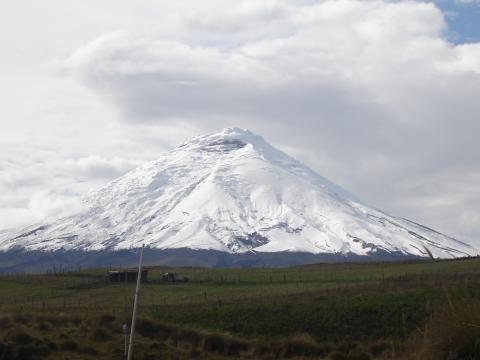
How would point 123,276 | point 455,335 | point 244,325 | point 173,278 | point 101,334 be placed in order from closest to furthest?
1. point 455,335
2. point 101,334
3. point 244,325
4. point 123,276
5. point 173,278

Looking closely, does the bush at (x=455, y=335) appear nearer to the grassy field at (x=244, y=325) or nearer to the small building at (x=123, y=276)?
the grassy field at (x=244, y=325)

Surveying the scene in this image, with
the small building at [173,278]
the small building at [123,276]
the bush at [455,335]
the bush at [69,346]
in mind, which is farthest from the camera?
the small building at [173,278]

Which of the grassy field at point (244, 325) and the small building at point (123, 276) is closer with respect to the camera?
the grassy field at point (244, 325)

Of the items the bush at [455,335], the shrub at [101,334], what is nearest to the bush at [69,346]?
the shrub at [101,334]

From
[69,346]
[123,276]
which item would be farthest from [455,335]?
[123,276]

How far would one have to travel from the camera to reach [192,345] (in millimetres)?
34219

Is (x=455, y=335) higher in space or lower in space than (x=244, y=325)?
higher

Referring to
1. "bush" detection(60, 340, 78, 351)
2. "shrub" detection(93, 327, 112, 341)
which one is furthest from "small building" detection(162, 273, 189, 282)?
"bush" detection(60, 340, 78, 351)

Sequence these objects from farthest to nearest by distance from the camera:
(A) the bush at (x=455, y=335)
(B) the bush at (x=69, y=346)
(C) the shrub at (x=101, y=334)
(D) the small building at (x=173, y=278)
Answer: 1. (D) the small building at (x=173, y=278)
2. (C) the shrub at (x=101, y=334)
3. (B) the bush at (x=69, y=346)
4. (A) the bush at (x=455, y=335)

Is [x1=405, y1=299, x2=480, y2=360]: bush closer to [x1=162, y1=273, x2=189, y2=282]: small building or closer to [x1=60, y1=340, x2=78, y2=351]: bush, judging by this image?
[x1=60, y1=340, x2=78, y2=351]: bush

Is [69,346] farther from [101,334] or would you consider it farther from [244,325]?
[244,325]

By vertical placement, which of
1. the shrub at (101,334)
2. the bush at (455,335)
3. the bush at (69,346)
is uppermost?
the bush at (455,335)

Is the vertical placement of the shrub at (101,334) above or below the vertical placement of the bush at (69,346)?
above

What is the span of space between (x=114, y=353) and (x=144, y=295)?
31.7 meters
